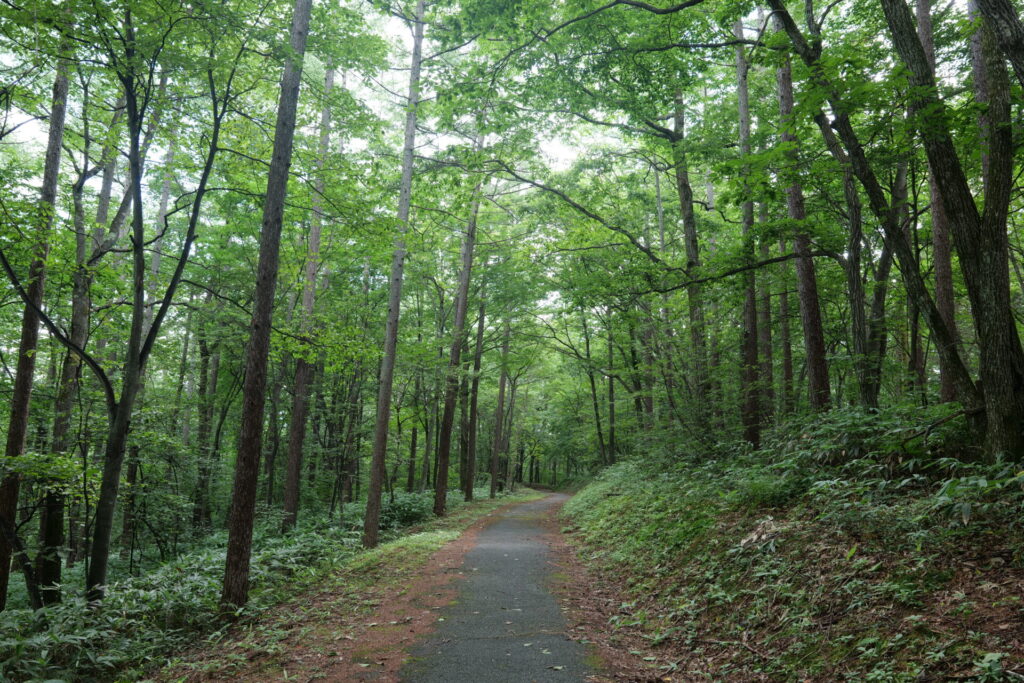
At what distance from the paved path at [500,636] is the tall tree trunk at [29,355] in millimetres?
6472

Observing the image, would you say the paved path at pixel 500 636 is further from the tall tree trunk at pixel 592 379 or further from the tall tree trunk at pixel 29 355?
the tall tree trunk at pixel 592 379

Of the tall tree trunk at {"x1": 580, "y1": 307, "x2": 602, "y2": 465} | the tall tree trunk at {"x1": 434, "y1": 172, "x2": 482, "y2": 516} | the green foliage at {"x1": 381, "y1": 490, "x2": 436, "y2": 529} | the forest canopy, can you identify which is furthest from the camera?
the tall tree trunk at {"x1": 580, "y1": 307, "x2": 602, "y2": 465}

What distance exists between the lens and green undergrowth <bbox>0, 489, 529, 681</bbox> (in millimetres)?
5688

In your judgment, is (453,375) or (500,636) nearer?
(500,636)

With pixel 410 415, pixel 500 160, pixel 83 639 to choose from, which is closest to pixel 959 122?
pixel 500 160

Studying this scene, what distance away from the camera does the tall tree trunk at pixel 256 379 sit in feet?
24.1

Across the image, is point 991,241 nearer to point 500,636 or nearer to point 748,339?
point 500,636

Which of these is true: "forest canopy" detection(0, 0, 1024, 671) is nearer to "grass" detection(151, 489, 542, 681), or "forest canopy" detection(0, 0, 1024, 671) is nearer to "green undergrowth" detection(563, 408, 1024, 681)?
"green undergrowth" detection(563, 408, 1024, 681)

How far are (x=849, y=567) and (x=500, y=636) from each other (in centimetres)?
339

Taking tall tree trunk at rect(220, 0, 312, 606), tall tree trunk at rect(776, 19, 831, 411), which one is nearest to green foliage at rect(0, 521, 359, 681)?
tall tree trunk at rect(220, 0, 312, 606)

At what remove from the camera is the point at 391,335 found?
12195 millimetres

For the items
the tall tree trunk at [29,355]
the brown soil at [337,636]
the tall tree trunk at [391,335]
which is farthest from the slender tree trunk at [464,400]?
the tall tree trunk at [29,355]

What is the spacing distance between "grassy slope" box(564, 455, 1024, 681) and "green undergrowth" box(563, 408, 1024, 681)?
1 centimetres

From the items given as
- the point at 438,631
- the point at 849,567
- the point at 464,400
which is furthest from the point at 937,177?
the point at 464,400
